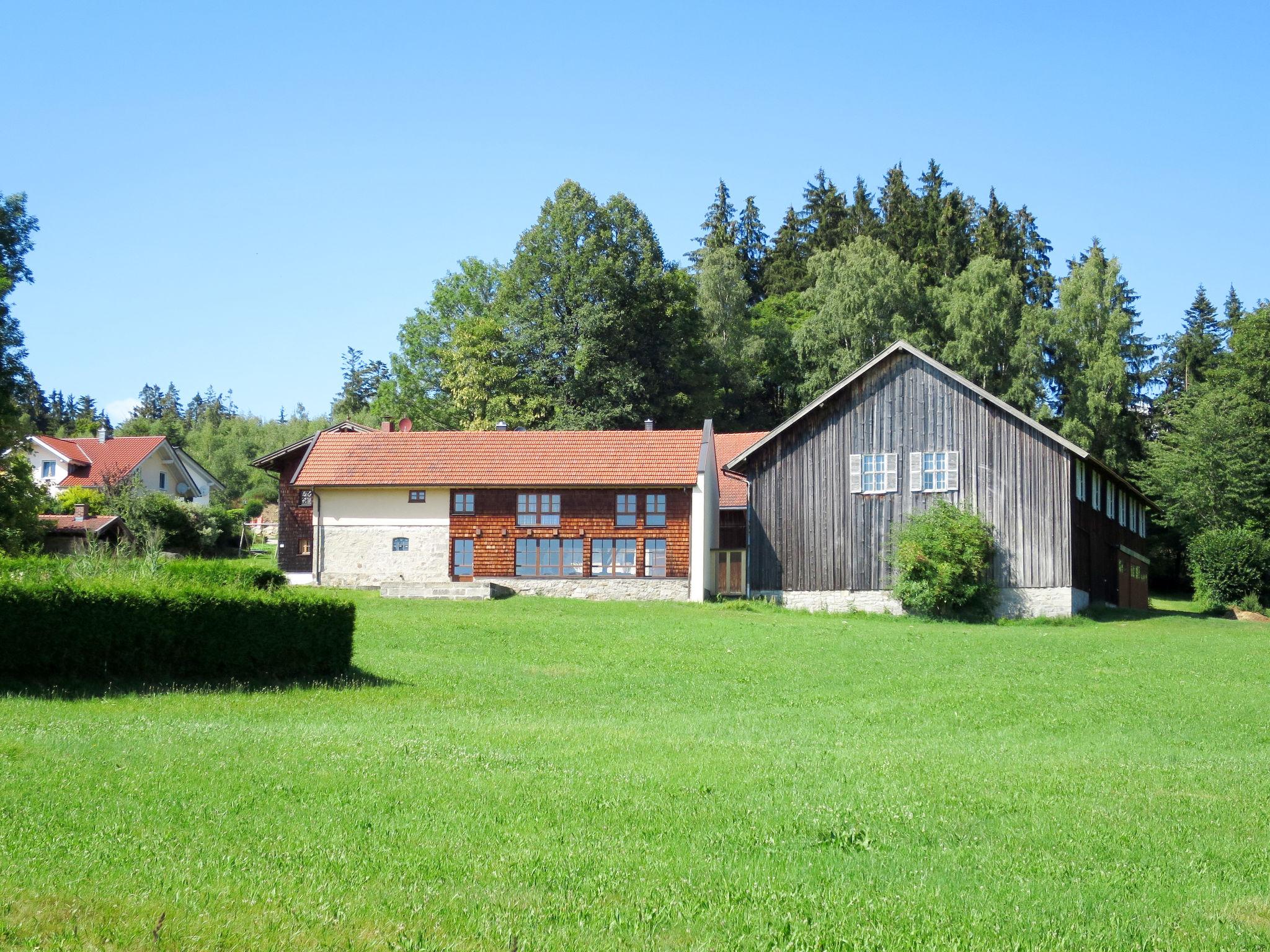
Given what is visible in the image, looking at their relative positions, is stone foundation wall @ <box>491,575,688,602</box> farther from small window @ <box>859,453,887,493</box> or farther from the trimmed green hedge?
the trimmed green hedge

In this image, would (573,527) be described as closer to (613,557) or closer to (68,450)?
(613,557)

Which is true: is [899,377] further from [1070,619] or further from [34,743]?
[34,743]

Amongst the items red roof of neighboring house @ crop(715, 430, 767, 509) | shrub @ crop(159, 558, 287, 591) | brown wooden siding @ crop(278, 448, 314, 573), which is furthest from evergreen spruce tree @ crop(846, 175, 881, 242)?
shrub @ crop(159, 558, 287, 591)

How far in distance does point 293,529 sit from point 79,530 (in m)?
13.0

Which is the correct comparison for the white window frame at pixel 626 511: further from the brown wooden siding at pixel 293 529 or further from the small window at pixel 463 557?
the brown wooden siding at pixel 293 529

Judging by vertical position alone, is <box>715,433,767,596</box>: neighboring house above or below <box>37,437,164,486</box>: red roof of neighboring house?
below

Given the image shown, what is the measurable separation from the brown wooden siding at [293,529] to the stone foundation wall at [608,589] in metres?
10.4

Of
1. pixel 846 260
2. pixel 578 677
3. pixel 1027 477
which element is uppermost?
pixel 846 260

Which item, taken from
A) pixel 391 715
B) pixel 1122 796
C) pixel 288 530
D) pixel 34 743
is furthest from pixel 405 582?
pixel 1122 796

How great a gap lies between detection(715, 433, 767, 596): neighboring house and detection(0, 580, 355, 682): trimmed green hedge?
24.2 meters

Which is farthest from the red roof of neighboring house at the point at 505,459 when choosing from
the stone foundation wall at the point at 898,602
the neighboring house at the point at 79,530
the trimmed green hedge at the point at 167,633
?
the trimmed green hedge at the point at 167,633

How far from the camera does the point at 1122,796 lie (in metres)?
11.1

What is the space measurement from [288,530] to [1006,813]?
4300 cm

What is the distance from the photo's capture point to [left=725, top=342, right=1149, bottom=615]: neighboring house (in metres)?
38.2
